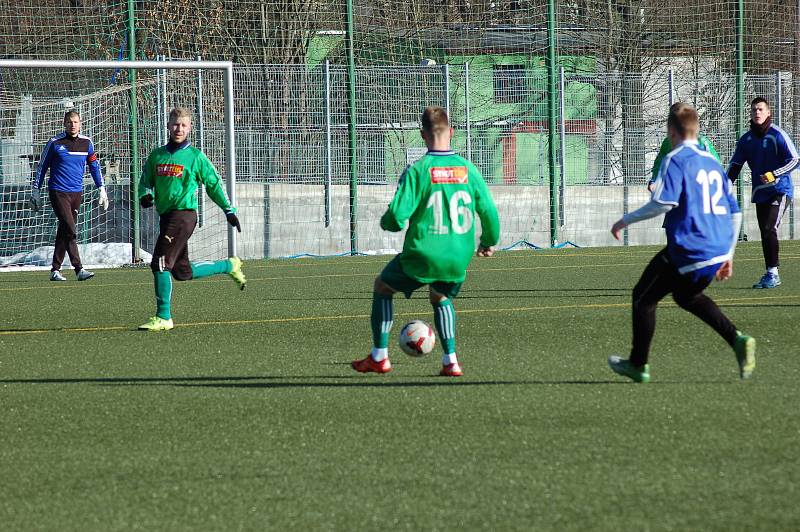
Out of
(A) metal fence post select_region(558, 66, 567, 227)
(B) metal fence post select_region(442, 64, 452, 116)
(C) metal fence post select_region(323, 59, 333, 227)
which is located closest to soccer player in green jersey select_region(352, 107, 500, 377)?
(C) metal fence post select_region(323, 59, 333, 227)

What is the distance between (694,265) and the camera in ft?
22.6

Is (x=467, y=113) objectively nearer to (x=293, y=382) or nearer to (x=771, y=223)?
(x=771, y=223)

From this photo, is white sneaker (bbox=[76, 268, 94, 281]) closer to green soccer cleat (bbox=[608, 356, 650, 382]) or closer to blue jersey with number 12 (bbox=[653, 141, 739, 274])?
green soccer cleat (bbox=[608, 356, 650, 382])

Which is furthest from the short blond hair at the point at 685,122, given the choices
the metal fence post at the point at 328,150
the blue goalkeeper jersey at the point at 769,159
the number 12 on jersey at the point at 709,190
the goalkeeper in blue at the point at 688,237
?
the metal fence post at the point at 328,150

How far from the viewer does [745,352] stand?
22.8 feet

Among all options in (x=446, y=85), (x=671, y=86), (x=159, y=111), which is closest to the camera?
(x=159, y=111)

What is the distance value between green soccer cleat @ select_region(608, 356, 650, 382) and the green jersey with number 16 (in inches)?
40.3

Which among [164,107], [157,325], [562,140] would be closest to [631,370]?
[157,325]

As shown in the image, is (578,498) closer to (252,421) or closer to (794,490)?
(794,490)

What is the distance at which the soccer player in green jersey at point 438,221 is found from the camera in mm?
7320

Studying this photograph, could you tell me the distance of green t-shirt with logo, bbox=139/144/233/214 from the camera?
1061cm

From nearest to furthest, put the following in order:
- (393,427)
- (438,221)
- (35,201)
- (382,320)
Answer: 1. (393,427)
2. (438,221)
3. (382,320)
4. (35,201)

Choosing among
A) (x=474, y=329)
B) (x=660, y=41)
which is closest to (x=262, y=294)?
(x=474, y=329)

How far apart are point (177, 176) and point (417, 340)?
3.59 meters
